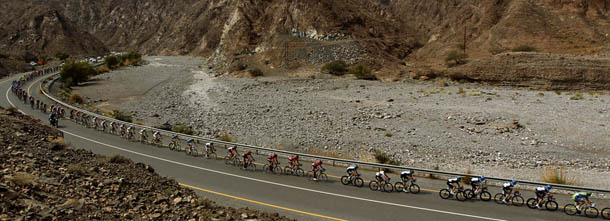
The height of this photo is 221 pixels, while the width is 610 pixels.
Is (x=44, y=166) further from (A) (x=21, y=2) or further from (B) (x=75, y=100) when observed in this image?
(A) (x=21, y=2)

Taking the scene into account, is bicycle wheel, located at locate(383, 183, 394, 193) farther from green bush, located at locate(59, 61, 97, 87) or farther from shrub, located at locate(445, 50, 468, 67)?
green bush, located at locate(59, 61, 97, 87)

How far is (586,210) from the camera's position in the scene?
1105cm

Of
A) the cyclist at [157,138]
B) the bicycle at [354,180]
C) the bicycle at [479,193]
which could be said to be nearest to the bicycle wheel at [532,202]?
the bicycle at [479,193]

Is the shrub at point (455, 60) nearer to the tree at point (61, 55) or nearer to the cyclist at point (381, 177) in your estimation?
the cyclist at point (381, 177)

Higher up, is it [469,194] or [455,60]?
[455,60]

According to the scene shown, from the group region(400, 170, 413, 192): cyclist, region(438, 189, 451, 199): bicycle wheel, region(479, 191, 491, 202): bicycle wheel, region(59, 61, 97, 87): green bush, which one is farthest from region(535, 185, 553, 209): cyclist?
region(59, 61, 97, 87): green bush

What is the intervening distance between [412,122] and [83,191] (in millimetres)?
21824

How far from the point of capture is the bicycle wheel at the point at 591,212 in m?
10.8

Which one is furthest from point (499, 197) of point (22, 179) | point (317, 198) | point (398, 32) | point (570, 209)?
point (398, 32)

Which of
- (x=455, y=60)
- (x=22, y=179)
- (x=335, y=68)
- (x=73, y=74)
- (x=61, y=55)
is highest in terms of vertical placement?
(x=61, y=55)

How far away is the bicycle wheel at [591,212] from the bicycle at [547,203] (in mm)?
742

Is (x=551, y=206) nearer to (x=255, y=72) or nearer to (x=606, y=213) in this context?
(x=606, y=213)

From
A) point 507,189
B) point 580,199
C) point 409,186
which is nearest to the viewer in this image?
point 580,199

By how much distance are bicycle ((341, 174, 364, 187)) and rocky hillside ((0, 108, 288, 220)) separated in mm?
4881
